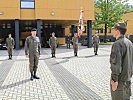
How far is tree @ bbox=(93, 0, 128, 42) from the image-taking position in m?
49.7

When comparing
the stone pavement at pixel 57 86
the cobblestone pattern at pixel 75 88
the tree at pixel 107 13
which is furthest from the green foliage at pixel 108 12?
the cobblestone pattern at pixel 75 88

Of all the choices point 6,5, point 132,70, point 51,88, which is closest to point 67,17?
point 6,5

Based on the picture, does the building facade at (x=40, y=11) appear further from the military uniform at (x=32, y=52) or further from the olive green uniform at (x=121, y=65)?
the olive green uniform at (x=121, y=65)

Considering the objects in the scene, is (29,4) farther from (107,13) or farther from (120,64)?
(120,64)

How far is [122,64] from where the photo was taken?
5.12m

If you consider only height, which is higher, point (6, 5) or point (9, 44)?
point (6, 5)

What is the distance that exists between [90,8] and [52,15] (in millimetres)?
4668

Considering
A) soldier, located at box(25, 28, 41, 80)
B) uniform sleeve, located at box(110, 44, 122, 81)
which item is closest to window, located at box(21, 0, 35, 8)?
soldier, located at box(25, 28, 41, 80)

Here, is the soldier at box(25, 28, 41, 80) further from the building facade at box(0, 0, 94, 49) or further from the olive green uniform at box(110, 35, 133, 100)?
the building facade at box(0, 0, 94, 49)

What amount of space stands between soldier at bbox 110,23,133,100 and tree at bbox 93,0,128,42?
146 feet

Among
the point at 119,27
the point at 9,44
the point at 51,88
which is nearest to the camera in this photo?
the point at 119,27

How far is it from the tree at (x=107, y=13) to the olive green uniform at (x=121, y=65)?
4436 cm

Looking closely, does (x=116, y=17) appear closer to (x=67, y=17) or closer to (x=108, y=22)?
(x=108, y=22)

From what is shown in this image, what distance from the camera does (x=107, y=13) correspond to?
163ft
